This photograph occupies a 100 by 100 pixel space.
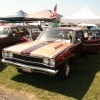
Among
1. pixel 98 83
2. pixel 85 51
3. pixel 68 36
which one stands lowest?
pixel 98 83

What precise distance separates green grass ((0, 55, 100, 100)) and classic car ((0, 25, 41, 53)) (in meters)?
1.76

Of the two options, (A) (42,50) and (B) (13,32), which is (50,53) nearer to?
(A) (42,50)

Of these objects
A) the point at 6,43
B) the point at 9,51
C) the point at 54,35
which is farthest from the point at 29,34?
the point at 9,51

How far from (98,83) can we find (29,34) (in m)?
5.53

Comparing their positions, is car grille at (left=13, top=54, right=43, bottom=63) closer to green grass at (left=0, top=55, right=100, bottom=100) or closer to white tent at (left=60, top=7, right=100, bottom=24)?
green grass at (left=0, top=55, right=100, bottom=100)

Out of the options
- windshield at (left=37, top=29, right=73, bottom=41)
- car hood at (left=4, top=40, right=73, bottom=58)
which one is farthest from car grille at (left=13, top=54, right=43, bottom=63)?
windshield at (left=37, top=29, right=73, bottom=41)

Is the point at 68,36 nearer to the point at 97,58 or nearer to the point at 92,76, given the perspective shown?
the point at 92,76

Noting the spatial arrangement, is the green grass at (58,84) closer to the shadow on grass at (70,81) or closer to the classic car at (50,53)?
the shadow on grass at (70,81)

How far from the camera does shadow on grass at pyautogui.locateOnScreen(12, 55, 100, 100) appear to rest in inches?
194

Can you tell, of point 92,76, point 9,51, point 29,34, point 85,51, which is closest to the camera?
point 9,51

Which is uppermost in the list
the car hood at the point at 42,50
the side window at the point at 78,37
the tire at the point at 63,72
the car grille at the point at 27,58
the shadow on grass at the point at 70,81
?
the side window at the point at 78,37

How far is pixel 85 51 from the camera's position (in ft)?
23.5

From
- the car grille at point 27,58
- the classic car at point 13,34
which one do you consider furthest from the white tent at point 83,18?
the car grille at point 27,58

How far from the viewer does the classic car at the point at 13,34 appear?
8.20 meters
